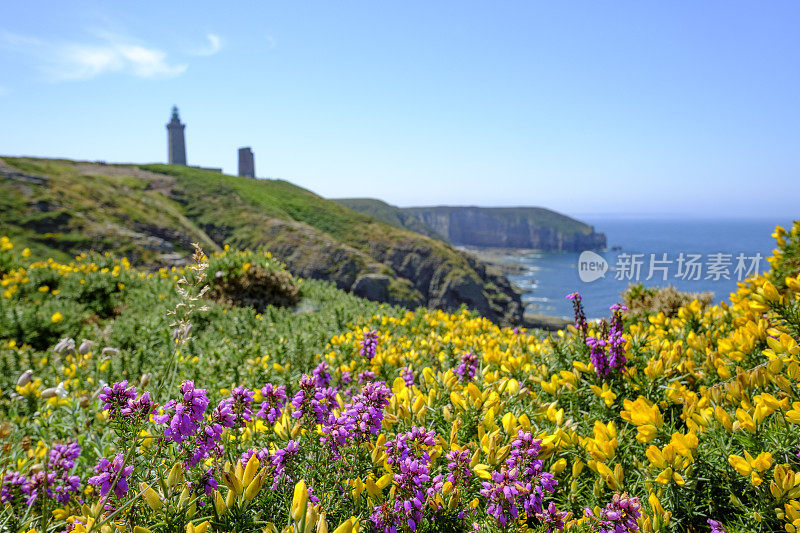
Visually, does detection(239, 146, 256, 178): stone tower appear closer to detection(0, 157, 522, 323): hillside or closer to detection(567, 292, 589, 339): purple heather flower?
detection(0, 157, 522, 323): hillside

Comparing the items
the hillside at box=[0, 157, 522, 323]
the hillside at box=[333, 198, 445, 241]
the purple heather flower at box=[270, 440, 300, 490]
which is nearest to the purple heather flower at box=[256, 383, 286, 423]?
the purple heather flower at box=[270, 440, 300, 490]

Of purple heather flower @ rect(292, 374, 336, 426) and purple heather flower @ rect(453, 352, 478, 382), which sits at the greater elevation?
purple heather flower @ rect(292, 374, 336, 426)

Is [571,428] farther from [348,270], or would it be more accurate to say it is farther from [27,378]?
[348,270]

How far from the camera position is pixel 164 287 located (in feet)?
25.4

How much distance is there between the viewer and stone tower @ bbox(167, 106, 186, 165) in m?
95.5

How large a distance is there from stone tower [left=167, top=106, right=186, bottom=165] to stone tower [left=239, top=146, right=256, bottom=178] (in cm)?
1209

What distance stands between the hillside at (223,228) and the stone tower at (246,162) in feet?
49.1

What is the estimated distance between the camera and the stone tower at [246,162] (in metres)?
102

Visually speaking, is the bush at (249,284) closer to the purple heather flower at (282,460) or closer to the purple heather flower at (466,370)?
the purple heather flower at (466,370)

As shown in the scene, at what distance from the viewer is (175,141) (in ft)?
315

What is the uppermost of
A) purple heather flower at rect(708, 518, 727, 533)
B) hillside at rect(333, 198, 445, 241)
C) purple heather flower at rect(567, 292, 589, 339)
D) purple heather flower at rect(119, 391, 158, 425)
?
hillside at rect(333, 198, 445, 241)

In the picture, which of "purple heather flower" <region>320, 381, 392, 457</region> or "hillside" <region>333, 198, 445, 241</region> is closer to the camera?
"purple heather flower" <region>320, 381, 392, 457</region>

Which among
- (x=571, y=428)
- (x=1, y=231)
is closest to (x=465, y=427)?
(x=571, y=428)

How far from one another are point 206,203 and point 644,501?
228ft
